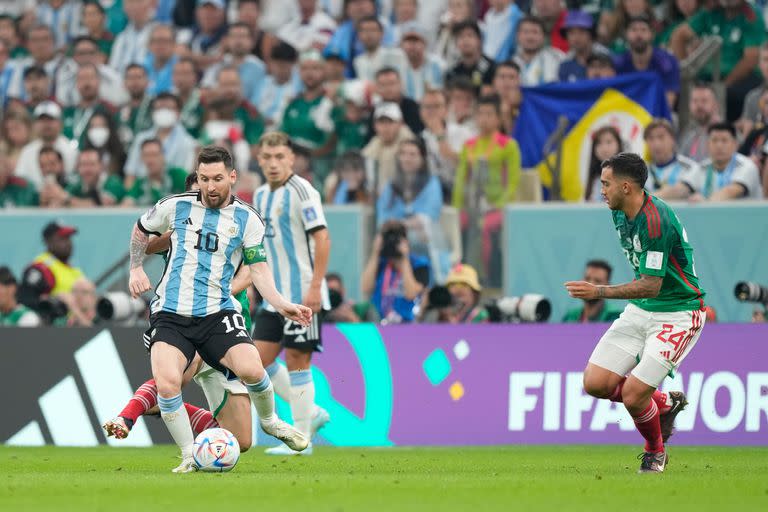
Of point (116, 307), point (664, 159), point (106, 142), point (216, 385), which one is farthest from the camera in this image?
point (106, 142)

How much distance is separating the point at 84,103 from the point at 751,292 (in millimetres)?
10802

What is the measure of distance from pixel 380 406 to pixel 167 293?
16.7ft

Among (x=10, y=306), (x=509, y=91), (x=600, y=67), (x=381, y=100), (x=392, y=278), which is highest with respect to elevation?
(x=600, y=67)

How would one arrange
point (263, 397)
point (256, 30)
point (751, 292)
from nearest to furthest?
point (263, 397) → point (751, 292) → point (256, 30)

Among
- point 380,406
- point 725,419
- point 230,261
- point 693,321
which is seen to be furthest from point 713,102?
point 230,261

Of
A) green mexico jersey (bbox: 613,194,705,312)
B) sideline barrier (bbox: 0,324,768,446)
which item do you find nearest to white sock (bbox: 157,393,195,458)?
green mexico jersey (bbox: 613,194,705,312)

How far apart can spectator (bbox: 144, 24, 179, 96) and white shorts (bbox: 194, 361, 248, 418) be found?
10.9 metres

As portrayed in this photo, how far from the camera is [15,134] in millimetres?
20375

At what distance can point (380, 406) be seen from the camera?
48.4ft

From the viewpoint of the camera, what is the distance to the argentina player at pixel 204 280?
9.94 m

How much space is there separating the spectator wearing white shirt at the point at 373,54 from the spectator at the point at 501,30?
1239 millimetres

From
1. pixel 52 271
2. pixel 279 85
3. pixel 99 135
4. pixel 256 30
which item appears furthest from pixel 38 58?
pixel 52 271

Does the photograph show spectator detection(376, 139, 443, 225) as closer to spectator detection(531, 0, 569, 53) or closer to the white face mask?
spectator detection(531, 0, 569, 53)

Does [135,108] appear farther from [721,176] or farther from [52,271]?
[721,176]
